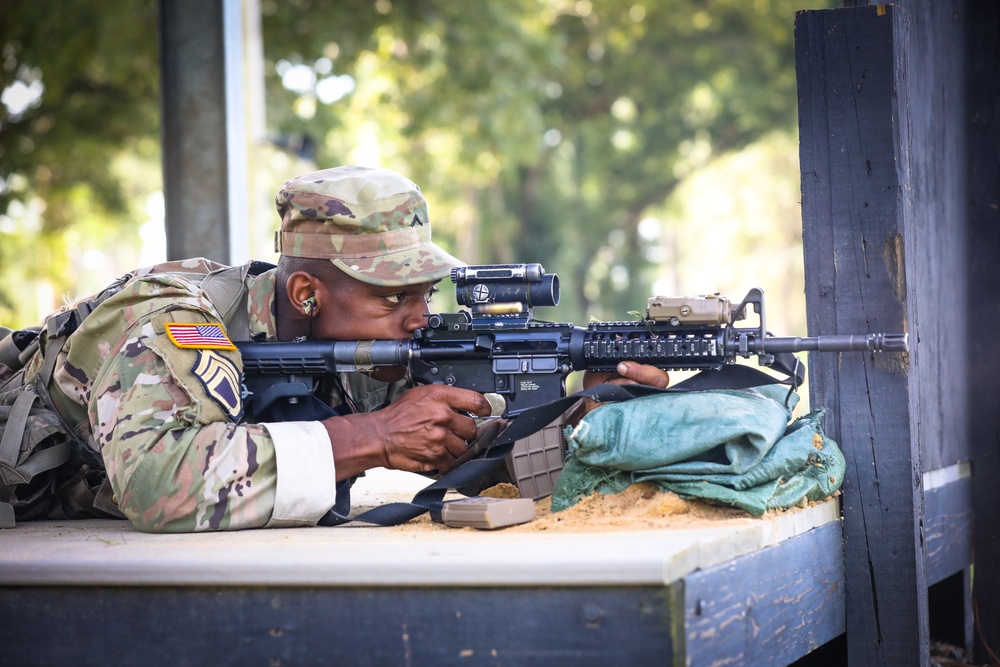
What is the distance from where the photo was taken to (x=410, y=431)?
316 centimetres

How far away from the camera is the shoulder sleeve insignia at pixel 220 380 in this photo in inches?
121

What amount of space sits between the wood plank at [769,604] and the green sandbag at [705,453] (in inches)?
5.8

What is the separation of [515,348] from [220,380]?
0.87m

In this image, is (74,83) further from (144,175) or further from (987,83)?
(987,83)

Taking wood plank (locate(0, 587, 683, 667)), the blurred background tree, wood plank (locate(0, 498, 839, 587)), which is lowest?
wood plank (locate(0, 587, 683, 667))

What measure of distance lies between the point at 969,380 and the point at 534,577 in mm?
2760

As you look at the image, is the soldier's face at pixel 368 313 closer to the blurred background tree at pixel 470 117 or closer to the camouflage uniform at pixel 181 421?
the camouflage uniform at pixel 181 421

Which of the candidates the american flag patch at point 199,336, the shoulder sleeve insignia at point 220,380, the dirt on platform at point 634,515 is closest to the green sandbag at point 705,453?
the dirt on platform at point 634,515

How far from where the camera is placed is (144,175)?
19.5m

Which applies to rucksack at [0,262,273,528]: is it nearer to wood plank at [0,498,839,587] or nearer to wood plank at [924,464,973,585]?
wood plank at [0,498,839,587]

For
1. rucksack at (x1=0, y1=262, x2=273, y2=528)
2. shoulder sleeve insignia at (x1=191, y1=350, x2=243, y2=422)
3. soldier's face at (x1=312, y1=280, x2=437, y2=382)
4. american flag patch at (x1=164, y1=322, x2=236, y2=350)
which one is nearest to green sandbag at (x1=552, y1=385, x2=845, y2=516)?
soldier's face at (x1=312, y1=280, x2=437, y2=382)

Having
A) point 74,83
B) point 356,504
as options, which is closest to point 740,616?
point 356,504

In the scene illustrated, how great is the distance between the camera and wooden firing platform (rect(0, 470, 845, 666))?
2.21m

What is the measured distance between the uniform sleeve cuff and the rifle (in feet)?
1.22
